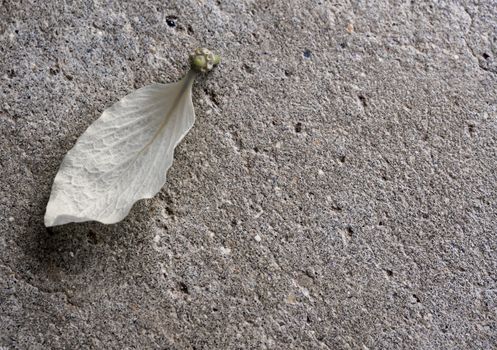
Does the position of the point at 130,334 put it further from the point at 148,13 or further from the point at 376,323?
the point at 148,13

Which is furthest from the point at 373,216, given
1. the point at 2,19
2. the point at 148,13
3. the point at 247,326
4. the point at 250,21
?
the point at 2,19

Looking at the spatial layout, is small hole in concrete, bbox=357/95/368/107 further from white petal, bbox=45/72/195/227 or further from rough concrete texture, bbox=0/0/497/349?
white petal, bbox=45/72/195/227

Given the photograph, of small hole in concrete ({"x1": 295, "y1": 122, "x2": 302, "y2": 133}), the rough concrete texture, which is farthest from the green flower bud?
small hole in concrete ({"x1": 295, "y1": 122, "x2": 302, "y2": 133})

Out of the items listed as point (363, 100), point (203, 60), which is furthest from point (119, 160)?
point (363, 100)

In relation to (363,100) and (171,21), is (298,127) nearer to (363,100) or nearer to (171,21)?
(363,100)

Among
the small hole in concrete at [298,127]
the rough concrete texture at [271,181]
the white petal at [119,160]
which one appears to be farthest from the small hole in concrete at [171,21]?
the small hole in concrete at [298,127]
